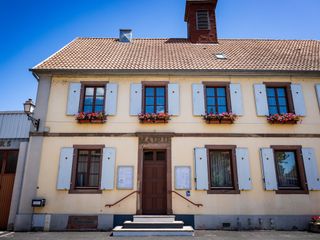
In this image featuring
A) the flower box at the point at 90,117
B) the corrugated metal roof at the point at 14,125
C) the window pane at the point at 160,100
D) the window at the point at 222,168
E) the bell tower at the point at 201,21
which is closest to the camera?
the window at the point at 222,168

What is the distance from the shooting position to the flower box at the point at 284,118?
9.39 metres

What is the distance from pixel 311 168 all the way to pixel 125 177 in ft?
24.5

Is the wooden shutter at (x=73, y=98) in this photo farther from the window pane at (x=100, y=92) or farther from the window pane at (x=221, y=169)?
the window pane at (x=221, y=169)

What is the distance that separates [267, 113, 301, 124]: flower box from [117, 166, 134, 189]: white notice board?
6.21 m

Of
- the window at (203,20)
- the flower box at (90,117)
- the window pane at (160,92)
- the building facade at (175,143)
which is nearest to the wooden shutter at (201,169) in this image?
the building facade at (175,143)

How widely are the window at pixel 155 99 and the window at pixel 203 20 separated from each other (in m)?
6.55

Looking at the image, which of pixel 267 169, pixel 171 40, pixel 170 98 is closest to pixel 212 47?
pixel 171 40

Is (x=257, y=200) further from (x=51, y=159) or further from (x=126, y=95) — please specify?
(x=51, y=159)

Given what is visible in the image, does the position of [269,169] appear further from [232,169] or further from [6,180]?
[6,180]

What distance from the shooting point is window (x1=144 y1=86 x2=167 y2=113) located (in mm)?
9912

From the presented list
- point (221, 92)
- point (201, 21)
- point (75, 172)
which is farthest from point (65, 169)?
point (201, 21)

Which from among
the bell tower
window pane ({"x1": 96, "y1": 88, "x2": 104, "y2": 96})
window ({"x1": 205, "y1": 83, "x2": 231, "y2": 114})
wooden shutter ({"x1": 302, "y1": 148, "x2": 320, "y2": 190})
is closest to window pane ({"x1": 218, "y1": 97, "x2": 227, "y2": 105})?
window ({"x1": 205, "y1": 83, "x2": 231, "y2": 114})

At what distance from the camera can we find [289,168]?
9258 millimetres

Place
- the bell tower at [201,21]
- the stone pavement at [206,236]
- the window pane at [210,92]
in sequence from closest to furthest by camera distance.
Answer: the stone pavement at [206,236]
the window pane at [210,92]
the bell tower at [201,21]
